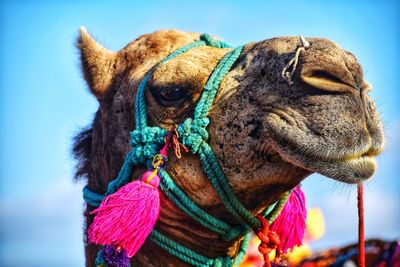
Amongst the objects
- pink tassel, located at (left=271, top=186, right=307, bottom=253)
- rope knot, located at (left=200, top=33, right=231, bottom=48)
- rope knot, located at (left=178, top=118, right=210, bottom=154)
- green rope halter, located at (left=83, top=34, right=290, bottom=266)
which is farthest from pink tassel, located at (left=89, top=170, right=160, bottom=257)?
rope knot, located at (left=200, top=33, right=231, bottom=48)

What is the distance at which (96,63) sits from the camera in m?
4.68

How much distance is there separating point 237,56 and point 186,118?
48cm

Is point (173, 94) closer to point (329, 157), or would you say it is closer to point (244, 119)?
point (244, 119)

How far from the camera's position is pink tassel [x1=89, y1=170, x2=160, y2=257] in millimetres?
3682

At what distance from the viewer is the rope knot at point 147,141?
Answer: 153 inches

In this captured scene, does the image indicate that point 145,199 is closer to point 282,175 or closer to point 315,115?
point 282,175

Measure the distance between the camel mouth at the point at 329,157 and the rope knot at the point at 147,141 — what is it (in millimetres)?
833

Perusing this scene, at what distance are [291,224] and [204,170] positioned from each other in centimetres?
76

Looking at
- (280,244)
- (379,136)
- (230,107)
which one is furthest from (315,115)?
(280,244)

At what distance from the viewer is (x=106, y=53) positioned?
15.5 feet

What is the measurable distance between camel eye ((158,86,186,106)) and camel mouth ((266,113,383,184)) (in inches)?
30.9

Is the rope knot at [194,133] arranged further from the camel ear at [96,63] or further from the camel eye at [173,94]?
the camel ear at [96,63]

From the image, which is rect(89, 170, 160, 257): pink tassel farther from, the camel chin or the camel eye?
the camel chin

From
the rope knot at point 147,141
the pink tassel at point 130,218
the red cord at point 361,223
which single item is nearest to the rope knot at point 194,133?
the rope knot at point 147,141
